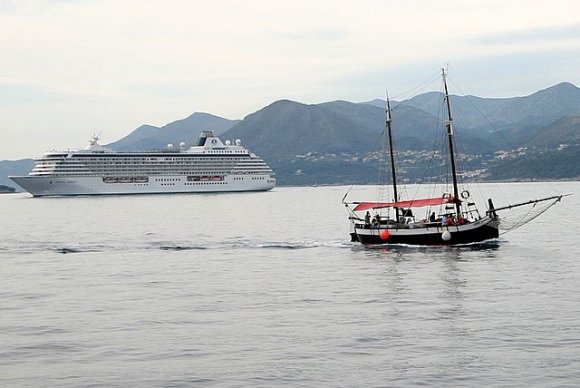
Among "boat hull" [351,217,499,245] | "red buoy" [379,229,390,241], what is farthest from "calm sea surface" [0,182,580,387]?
"red buoy" [379,229,390,241]

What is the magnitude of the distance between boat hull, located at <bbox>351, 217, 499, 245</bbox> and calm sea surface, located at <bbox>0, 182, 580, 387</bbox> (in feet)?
3.83

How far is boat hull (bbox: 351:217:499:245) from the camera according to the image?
5900 centimetres

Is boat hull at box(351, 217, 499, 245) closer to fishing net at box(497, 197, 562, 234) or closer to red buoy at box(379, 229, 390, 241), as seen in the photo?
red buoy at box(379, 229, 390, 241)

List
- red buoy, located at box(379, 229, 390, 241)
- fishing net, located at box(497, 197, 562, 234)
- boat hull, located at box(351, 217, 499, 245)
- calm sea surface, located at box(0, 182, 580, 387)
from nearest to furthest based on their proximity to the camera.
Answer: calm sea surface, located at box(0, 182, 580, 387), boat hull, located at box(351, 217, 499, 245), fishing net, located at box(497, 197, 562, 234), red buoy, located at box(379, 229, 390, 241)

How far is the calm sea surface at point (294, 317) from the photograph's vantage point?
23594mm

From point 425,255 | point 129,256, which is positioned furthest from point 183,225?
point 425,255

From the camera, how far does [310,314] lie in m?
32.2

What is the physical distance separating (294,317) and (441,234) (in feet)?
95.0

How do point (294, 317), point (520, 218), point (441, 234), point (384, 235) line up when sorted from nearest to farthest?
point (294, 317), point (441, 234), point (384, 235), point (520, 218)

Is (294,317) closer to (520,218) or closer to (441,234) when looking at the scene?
(441,234)

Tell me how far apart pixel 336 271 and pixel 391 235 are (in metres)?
14.6

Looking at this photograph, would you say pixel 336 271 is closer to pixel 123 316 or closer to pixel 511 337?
pixel 123 316

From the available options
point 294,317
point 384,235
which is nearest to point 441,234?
point 384,235

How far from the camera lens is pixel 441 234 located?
58.9m
